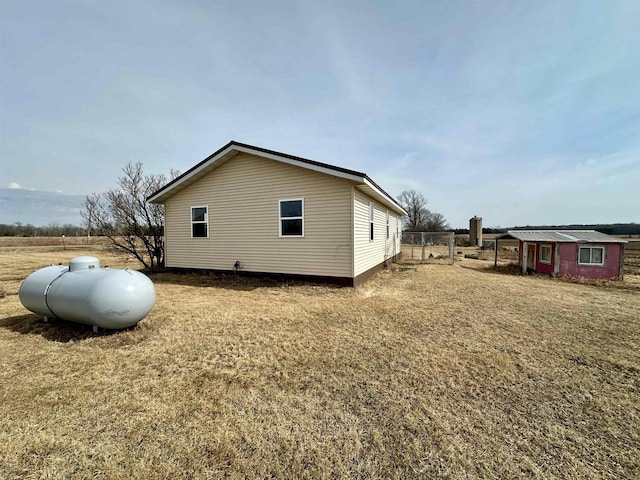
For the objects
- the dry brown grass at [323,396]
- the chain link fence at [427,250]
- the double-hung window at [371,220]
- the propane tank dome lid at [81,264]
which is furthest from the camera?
the chain link fence at [427,250]

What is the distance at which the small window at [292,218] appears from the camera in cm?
900

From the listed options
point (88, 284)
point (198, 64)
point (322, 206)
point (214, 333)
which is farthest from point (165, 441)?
point (198, 64)

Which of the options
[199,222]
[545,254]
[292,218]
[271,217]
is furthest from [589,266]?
[199,222]

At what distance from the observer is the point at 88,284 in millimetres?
4457

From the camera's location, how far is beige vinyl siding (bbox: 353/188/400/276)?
8703 mm

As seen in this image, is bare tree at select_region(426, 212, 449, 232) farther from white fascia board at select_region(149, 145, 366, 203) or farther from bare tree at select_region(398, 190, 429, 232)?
white fascia board at select_region(149, 145, 366, 203)

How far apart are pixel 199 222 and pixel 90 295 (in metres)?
6.84

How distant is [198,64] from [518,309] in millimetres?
11494

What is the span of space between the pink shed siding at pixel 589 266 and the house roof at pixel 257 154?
7.52 meters

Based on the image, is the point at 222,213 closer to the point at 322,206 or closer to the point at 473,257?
the point at 322,206

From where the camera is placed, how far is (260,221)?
9602mm

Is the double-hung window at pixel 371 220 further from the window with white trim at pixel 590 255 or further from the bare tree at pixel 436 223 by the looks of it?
the bare tree at pixel 436 223

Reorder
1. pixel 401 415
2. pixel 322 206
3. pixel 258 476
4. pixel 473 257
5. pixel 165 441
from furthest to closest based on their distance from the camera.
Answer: pixel 473 257 < pixel 322 206 < pixel 401 415 < pixel 165 441 < pixel 258 476

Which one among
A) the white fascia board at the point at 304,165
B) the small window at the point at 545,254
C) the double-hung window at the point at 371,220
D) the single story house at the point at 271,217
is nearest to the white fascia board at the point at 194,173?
the single story house at the point at 271,217
